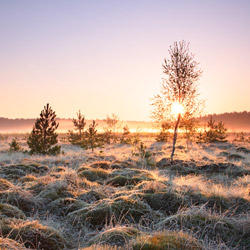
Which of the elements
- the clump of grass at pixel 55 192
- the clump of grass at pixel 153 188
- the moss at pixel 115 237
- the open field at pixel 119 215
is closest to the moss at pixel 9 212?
the open field at pixel 119 215

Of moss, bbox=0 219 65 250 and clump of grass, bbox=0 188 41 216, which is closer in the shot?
moss, bbox=0 219 65 250

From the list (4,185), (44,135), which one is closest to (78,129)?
(44,135)

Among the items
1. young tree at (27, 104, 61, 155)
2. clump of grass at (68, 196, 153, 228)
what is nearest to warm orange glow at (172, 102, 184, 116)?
young tree at (27, 104, 61, 155)

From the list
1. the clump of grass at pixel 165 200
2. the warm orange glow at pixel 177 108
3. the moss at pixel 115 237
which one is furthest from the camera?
the warm orange glow at pixel 177 108

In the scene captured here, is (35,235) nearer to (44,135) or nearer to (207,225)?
(207,225)

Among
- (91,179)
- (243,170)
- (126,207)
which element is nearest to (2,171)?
(91,179)

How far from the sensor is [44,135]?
18141 mm

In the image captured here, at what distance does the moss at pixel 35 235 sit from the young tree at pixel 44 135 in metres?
13.6

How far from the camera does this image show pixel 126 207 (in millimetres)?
5410

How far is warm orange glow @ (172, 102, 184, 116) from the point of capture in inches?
638

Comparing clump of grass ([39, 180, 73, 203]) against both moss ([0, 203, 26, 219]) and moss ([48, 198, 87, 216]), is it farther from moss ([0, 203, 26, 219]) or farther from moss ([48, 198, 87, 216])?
moss ([0, 203, 26, 219])

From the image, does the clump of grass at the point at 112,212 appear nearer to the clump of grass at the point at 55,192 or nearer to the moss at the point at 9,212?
the moss at the point at 9,212

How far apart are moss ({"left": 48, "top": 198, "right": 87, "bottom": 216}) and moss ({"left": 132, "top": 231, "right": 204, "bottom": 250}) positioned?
2592 mm

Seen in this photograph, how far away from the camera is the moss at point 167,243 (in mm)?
3270
